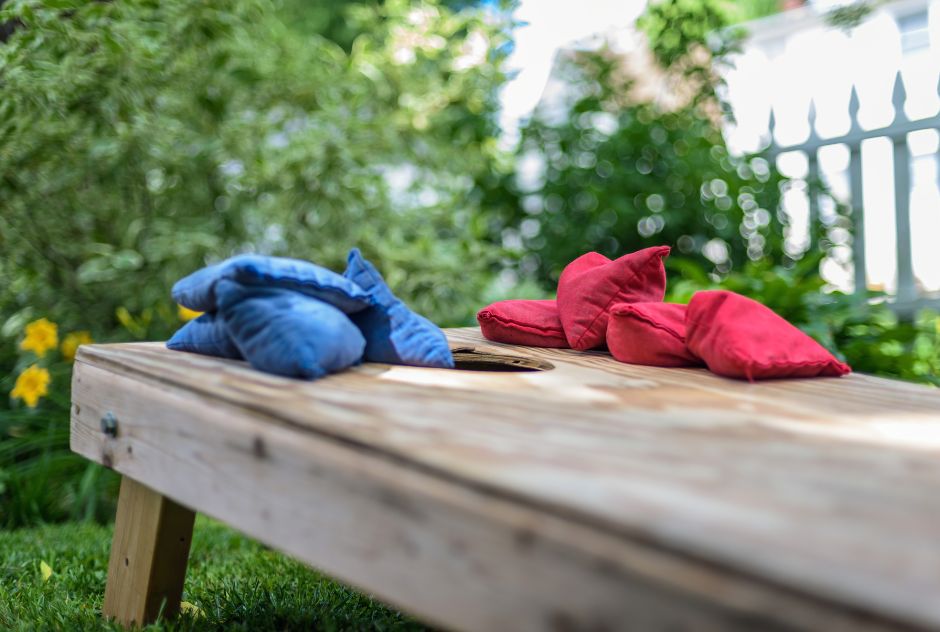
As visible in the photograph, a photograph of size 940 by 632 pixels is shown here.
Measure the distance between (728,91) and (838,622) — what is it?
14.4 feet

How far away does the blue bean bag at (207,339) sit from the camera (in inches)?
65.5

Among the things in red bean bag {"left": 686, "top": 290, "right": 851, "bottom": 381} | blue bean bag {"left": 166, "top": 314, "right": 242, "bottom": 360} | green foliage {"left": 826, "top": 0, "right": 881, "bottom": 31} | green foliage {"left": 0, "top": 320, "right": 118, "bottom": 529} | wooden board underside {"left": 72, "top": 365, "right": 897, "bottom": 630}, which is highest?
green foliage {"left": 826, "top": 0, "right": 881, "bottom": 31}

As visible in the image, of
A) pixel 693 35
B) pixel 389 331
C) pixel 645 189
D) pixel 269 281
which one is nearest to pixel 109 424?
pixel 269 281

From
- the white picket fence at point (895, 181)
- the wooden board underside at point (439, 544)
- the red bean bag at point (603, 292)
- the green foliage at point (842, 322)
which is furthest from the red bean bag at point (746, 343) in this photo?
the white picket fence at point (895, 181)

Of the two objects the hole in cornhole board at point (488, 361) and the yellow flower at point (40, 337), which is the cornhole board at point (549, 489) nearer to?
the hole in cornhole board at point (488, 361)

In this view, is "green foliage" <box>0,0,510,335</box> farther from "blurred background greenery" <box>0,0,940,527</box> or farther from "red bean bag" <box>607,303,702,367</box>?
"red bean bag" <box>607,303,702,367</box>

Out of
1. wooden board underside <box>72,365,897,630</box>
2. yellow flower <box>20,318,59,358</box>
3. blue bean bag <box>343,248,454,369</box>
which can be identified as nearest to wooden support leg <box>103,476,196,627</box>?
wooden board underside <box>72,365,897,630</box>

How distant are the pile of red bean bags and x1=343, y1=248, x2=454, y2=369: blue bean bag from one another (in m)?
0.48

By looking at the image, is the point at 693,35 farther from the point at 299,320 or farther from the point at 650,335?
the point at 299,320

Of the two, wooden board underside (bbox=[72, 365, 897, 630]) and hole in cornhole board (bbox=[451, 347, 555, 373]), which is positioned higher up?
hole in cornhole board (bbox=[451, 347, 555, 373])

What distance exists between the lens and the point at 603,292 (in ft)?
7.09

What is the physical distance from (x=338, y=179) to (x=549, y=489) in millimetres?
3160

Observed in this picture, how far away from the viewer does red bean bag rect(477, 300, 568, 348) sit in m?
2.27

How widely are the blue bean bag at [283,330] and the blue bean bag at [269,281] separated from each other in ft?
0.06
